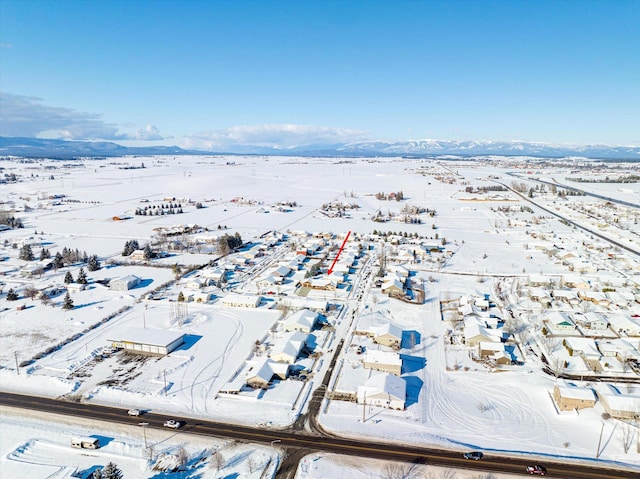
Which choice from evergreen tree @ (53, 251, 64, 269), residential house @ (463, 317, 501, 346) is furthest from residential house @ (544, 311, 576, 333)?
evergreen tree @ (53, 251, 64, 269)

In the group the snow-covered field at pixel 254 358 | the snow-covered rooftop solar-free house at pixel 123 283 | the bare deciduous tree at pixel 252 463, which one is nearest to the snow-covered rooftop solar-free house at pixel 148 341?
the snow-covered field at pixel 254 358

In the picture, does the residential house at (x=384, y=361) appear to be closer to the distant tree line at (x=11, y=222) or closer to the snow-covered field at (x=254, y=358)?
the snow-covered field at (x=254, y=358)

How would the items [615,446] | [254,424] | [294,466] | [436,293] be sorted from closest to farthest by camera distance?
[294,466] → [615,446] → [254,424] → [436,293]

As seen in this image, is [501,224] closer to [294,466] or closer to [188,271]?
[188,271]

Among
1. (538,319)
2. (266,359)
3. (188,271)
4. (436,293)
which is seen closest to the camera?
(266,359)

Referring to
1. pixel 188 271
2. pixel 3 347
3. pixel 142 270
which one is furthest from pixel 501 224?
pixel 3 347

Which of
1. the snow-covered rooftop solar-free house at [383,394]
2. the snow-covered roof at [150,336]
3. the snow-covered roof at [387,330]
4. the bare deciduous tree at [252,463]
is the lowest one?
the bare deciduous tree at [252,463]

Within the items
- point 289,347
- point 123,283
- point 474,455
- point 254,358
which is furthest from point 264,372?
point 123,283
